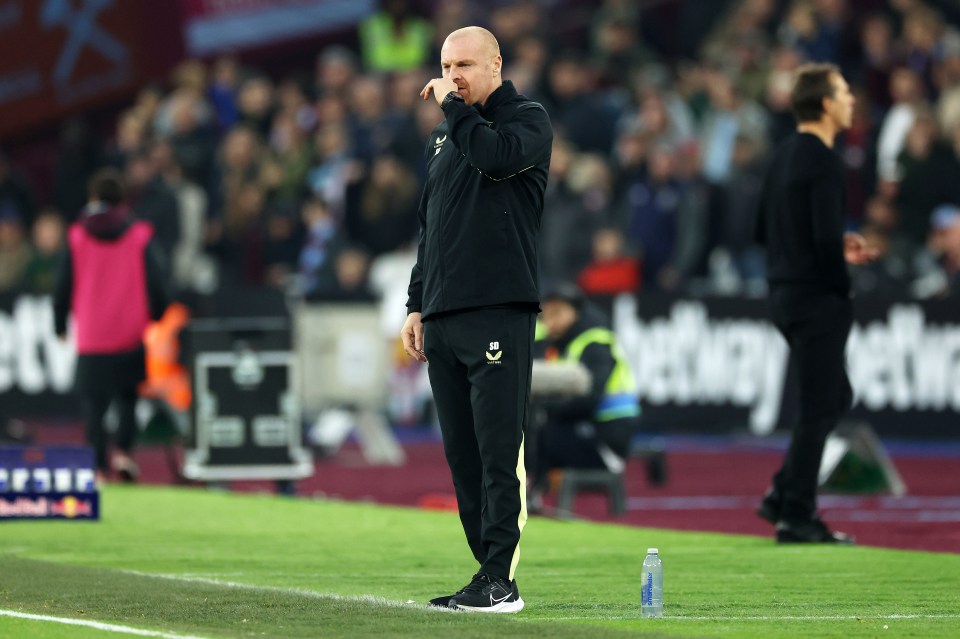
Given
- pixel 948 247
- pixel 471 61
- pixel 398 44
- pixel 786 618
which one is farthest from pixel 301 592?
pixel 398 44

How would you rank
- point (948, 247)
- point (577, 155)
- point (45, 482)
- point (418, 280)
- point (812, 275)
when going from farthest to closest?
point (577, 155), point (948, 247), point (45, 482), point (812, 275), point (418, 280)

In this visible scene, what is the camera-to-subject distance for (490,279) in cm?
839

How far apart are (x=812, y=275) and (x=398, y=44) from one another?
609 inches

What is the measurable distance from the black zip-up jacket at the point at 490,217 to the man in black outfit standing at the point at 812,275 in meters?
3.19

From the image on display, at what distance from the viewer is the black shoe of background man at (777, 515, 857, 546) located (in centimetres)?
1153

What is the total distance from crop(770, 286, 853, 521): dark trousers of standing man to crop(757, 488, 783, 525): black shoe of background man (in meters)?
0.16

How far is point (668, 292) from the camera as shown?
20953 mm

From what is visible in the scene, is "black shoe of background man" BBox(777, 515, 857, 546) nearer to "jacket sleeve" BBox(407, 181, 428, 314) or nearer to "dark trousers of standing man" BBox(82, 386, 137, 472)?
"jacket sleeve" BBox(407, 181, 428, 314)

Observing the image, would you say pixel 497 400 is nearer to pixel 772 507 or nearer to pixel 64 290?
pixel 772 507

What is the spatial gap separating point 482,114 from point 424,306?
0.81 meters

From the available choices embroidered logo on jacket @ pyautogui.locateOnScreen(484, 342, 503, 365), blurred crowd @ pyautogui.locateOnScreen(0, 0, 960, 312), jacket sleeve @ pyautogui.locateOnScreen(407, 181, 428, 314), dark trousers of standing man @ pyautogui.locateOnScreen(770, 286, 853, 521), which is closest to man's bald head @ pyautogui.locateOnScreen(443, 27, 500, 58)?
jacket sleeve @ pyautogui.locateOnScreen(407, 181, 428, 314)

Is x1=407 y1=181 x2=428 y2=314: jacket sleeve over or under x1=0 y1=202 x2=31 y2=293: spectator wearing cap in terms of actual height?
under

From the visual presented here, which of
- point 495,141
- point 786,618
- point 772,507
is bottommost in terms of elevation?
point 786,618

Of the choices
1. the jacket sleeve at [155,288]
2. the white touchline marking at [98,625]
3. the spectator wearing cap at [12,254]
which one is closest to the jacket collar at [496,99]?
the white touchline marking at [98,625]
